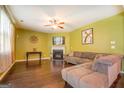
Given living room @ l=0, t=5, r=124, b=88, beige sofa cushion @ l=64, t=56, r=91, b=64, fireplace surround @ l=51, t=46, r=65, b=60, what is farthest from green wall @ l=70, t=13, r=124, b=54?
fireplace surround @ l=51, t=46, r=65, b=60

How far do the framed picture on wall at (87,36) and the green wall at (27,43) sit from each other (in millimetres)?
3609

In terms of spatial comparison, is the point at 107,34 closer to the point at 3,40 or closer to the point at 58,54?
the point at 3,40

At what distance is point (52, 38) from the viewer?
833 centimetres

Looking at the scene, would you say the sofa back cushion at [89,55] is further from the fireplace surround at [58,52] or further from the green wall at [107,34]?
the fireplace surround at [58,52]

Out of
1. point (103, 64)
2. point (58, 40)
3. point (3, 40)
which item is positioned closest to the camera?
point (103, 64)

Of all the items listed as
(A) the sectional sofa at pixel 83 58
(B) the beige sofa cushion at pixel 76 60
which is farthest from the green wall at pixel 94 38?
(B) the beige sofa cushion at pixel 76 60

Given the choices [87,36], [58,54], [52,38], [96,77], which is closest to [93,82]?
[96,77]

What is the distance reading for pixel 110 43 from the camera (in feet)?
14.1

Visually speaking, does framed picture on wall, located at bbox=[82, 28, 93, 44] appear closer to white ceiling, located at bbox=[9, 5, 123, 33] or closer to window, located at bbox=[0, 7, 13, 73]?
white ceiling, located at bbox=[9, 5, 123, 33]

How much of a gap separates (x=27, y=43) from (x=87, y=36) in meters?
4.37

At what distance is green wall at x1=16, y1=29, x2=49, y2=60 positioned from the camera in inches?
276

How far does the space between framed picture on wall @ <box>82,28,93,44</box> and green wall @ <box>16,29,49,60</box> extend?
11.8 feet

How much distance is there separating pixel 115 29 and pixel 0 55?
4257 millimetres

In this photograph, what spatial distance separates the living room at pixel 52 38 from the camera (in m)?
3.28
